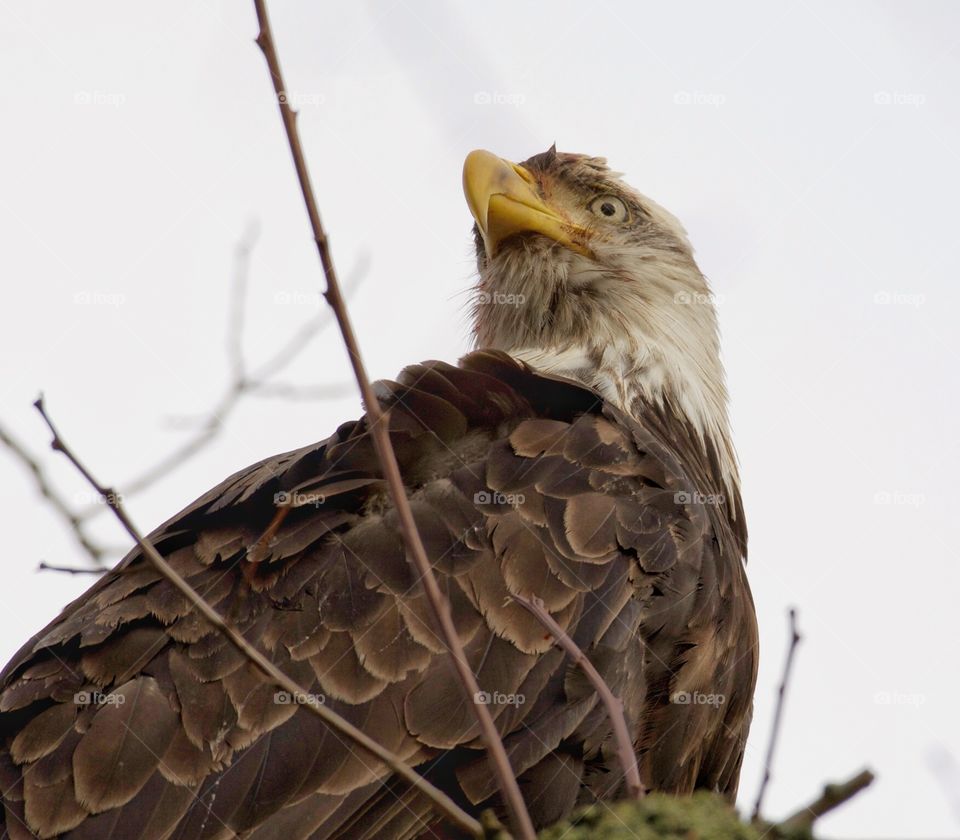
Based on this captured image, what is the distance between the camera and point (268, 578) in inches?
129

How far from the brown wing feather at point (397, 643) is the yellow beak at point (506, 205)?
4.59ft

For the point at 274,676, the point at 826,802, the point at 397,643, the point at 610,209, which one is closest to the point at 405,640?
the point at 397,643

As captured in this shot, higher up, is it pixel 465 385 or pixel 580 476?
pixel 465 385

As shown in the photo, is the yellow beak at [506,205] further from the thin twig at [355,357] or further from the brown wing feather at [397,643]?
the thin twig at [355,357]

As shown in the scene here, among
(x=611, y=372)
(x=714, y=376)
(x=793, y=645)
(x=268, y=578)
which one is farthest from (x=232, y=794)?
(x=714, y=376)

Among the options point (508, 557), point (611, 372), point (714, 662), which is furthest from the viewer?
point (611, 372)

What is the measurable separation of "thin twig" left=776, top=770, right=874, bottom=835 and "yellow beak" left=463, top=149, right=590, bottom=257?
3534mm

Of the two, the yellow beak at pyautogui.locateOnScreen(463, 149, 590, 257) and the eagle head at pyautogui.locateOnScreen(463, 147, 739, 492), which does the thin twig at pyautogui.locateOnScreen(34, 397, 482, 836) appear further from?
the yellow beak at pyautogui.locateOnScreen(463, 149, 590, 257)

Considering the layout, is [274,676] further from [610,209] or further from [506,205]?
[610,209]

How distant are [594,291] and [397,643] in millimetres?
2438

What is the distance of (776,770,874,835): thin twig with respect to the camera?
5.45 ft

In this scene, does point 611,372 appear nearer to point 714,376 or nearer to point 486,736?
point 714,376

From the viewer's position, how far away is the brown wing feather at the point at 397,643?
2.94 m

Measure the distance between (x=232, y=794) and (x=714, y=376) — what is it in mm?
3056
